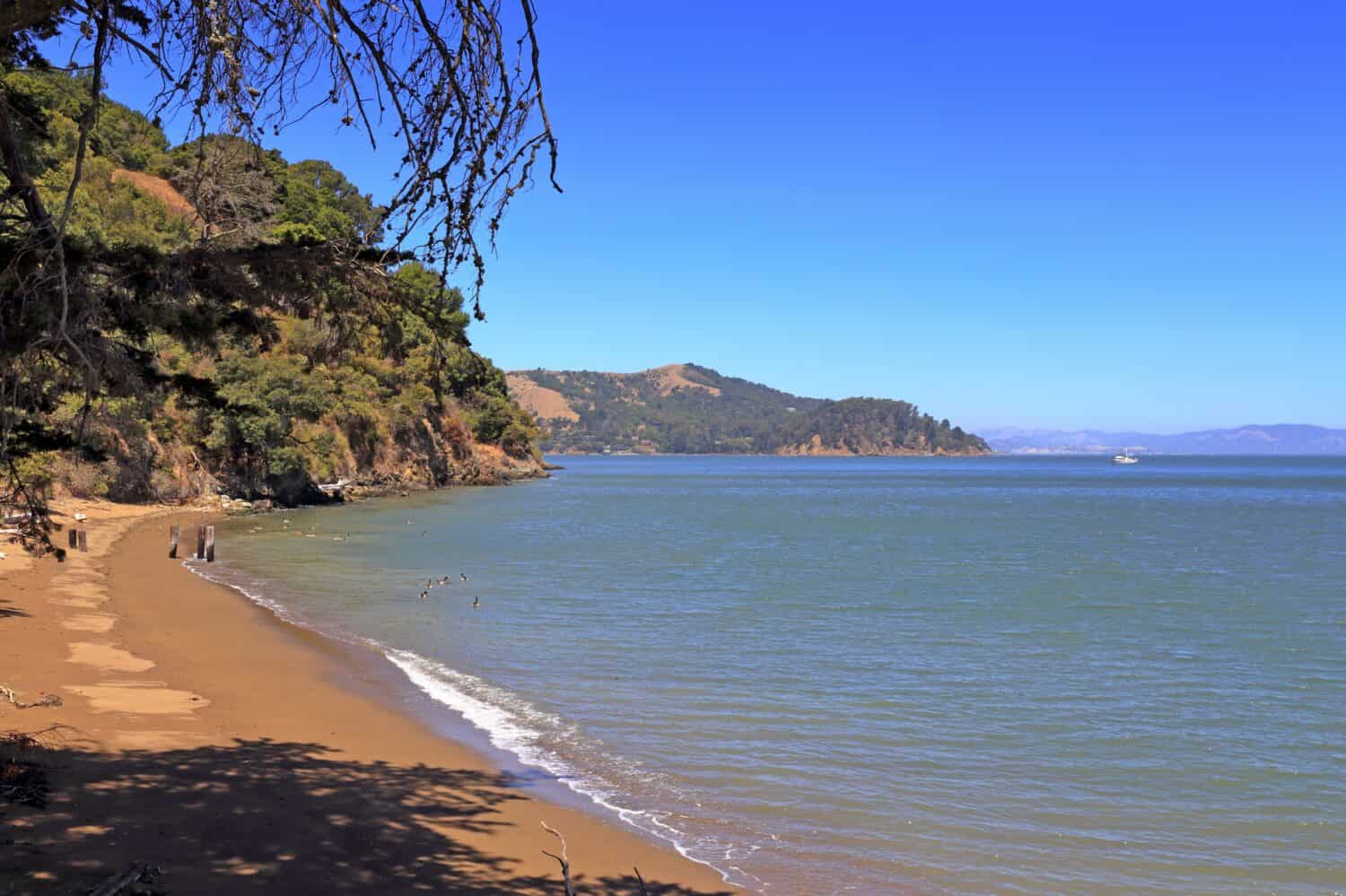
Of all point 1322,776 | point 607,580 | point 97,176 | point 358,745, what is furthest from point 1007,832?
point 97,176

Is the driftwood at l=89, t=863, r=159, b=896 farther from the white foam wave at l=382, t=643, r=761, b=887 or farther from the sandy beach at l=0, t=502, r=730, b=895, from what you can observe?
the white foam wave at l=382, t=643, r=761, b=887

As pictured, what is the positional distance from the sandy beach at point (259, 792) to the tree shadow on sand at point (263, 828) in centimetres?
2

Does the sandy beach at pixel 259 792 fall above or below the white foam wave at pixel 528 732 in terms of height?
above

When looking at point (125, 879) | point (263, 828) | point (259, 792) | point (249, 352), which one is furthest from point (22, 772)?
point (249, 352)

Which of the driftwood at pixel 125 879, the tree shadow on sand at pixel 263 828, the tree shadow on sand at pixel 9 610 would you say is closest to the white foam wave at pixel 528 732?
the tree shadow on sand at pixel 263 828

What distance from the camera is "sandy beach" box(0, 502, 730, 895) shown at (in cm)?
616

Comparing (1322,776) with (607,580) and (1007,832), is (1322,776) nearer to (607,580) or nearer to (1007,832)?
(1007,832)

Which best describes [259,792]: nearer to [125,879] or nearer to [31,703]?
[125,879]

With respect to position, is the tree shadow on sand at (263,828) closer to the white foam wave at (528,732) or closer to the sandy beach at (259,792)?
the sandy beach at (259,792)

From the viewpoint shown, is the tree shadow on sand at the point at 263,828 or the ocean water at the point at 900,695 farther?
the ocean water at the point at 900,695

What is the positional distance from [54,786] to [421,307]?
4713 mm

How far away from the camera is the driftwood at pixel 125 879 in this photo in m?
4.91

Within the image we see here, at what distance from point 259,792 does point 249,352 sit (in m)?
32.0

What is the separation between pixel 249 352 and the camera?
36.9m
